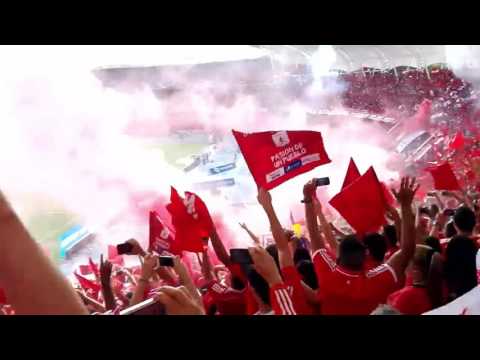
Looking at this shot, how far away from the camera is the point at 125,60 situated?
366cm

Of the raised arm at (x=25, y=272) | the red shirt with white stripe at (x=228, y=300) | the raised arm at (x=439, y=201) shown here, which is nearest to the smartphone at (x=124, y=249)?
the red shirt with white stripe at (x=228, y=300)

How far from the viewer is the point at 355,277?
218 cm

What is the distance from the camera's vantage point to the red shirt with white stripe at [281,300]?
1.79 m

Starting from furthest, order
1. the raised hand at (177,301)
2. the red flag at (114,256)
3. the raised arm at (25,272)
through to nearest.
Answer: the red flag at (114,256) < the raised hand at (177,301) < the raised arm at (25,272)

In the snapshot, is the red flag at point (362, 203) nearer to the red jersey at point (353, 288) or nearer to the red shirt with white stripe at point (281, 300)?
the red jersey at point (353, 288)

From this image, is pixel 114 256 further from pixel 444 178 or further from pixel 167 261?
pixel 167 261

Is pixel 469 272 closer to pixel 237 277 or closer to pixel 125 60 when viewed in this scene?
pixel 237 277

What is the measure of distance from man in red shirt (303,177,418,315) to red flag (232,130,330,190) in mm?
644

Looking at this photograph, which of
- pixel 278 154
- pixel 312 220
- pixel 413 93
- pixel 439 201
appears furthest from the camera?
pixel 413 93

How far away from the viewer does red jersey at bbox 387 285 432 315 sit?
83.5 inches

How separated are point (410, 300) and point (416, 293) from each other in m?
0.05

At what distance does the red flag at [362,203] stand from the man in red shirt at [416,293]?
Result: 52 centimetres

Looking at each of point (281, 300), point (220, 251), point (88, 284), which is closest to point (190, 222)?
point (220, 251)
